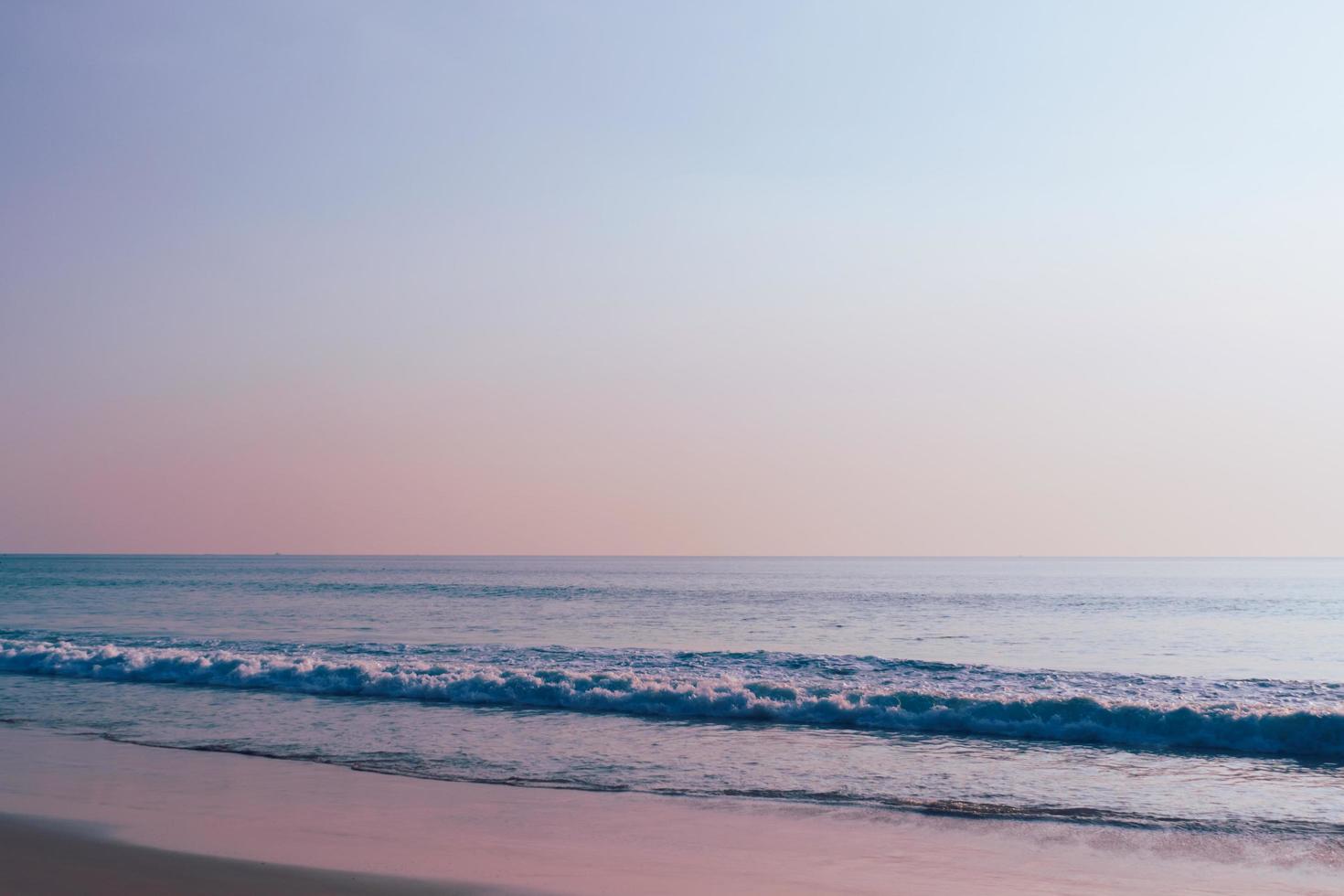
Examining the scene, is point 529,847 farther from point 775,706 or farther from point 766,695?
point 766,695

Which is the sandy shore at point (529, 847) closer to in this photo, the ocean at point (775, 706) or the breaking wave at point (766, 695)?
the ocean at point (775, 706)

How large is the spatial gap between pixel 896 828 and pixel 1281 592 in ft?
224

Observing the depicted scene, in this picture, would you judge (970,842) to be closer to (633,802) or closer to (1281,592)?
(633,802)

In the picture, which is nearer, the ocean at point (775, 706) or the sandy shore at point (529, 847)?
the sandy shore at point (529, 847)

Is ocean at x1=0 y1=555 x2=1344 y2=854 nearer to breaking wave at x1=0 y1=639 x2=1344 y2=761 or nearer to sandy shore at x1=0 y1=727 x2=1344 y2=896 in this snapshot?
breaking wave at x1=0 y1=639 x2=1344 y2=761

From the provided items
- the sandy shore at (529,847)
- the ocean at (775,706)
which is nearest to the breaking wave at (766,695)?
the ocean at (775,706)

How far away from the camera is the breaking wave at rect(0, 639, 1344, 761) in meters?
15.0

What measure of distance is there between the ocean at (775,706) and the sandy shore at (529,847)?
94 cm

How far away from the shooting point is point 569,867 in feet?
27.0

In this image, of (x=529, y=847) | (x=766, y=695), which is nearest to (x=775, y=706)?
(x=766, y=695)

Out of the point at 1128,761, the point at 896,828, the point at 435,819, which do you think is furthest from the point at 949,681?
the point at 435,819

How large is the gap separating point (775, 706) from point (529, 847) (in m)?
9.19

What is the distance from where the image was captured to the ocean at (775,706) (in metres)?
11.7

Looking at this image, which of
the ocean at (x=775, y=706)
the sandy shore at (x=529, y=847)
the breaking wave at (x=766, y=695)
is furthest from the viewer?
the breaking wave at (x=766, y=695)
